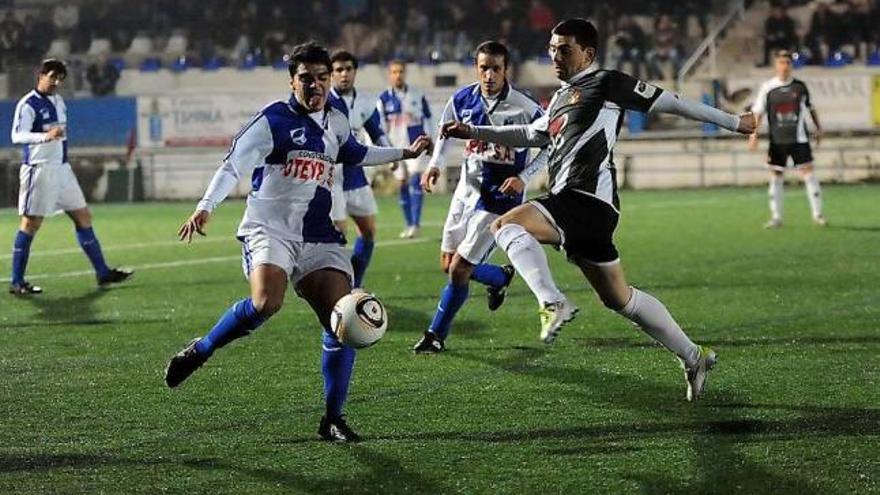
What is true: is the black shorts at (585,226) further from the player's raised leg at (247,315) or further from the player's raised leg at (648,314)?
the player's raised leg at (247,315)

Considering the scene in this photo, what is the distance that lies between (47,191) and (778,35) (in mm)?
22082

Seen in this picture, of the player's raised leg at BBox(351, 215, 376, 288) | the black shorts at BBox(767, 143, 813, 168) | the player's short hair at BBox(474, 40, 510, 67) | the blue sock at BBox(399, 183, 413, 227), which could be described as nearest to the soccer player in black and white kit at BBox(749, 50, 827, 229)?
the black shorts at BBox(767, 143, 813, 168)

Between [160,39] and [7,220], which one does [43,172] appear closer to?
[7,220]

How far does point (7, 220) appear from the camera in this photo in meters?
25.0

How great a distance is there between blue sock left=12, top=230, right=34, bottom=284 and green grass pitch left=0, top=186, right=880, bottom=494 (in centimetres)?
39

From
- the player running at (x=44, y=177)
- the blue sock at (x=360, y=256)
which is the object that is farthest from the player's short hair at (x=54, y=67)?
the blue sock at (x=360, y=256)

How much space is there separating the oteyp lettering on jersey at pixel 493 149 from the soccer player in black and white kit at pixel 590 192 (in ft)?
6.93

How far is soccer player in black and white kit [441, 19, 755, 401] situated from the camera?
23.8ft

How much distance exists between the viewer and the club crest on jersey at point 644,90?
7.24 metres

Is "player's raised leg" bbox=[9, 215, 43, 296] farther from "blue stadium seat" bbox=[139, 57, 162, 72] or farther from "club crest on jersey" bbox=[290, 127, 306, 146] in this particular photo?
"blue stadium seat" bbox=[139, 57, 162, 72]

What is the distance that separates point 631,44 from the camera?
33000mm

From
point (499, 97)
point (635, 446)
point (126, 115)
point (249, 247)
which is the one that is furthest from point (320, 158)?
point (126, 115)

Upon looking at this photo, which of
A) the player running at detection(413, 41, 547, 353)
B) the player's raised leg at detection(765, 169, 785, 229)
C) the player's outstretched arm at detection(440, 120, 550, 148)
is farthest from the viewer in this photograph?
the player's raised leg at detection(765, 169, 785, 229)

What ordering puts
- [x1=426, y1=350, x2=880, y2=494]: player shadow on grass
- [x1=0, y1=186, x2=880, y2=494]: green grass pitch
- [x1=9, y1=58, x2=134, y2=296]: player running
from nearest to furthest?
[x1=426, y1=350, x2=880, y2=494]: player shadow on grass, [x1=0, y1=186, x2=880, y2=494]: green grass pitch, [x1=9, y1=58, x2=134, y2=296]: player running
